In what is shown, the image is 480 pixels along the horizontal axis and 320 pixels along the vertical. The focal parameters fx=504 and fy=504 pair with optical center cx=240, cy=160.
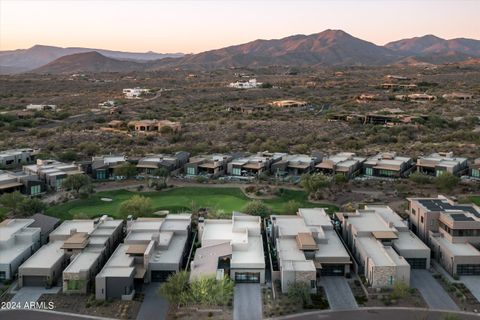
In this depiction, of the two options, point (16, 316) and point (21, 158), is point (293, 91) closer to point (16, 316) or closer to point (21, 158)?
point (21, 158)

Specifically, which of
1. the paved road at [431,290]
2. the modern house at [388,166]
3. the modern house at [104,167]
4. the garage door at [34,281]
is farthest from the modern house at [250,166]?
the garage door at [34,281]

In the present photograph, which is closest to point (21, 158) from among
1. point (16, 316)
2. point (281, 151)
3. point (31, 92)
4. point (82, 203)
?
point (82, 203)

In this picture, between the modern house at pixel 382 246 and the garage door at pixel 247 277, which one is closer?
the modern house at pixel 382 246

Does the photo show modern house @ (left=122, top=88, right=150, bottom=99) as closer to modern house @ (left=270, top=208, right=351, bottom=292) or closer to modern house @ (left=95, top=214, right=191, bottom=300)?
modern house @ (left=95, top=214, right=191, bottom=300)

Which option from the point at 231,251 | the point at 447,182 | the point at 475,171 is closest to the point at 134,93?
the point at 475,171

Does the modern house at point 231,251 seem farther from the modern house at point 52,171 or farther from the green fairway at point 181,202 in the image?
the modern house at point 52,171

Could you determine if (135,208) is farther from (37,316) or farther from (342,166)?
(342,166)

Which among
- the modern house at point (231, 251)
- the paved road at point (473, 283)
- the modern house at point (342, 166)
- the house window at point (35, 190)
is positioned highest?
the modern house at point (342, 166)

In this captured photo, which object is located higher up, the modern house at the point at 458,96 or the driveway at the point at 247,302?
the modern house at the point at 458,96
